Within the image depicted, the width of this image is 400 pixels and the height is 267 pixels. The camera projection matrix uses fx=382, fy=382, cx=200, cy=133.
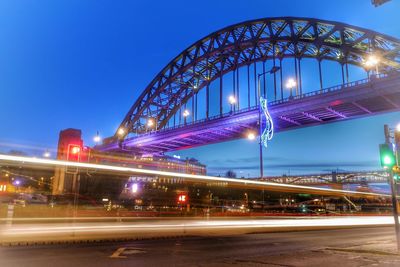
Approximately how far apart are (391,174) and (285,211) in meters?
15.2

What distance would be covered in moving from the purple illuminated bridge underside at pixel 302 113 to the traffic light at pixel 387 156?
1431 inches

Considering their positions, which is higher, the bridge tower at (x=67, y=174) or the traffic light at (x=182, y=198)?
the bridge tower at (x=67, y=174)

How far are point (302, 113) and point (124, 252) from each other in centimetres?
5140

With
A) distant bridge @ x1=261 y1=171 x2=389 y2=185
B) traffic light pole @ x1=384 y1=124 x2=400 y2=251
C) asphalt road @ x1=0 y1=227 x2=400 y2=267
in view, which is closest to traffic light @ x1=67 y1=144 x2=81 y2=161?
asphalt road @ x1=0 y1=227 x2=400 y2=267

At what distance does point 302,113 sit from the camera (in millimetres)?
59156

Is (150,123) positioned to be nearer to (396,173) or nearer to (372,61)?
(372,61)

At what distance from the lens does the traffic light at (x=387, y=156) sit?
12391 millimetres

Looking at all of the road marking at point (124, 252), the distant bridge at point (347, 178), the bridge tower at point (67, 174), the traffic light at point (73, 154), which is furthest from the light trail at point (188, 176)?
the distant bridge at point (347, 178)

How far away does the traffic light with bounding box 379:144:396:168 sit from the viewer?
1239cm

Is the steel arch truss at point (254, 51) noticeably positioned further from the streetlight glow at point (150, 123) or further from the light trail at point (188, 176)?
the light trail at point (188, 176)

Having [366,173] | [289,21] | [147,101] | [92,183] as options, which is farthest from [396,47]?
[366,173]

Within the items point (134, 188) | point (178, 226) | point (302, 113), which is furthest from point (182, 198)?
point (302, 113)

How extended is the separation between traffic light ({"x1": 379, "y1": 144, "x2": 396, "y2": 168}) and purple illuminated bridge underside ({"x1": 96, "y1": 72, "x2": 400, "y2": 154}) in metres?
36.3

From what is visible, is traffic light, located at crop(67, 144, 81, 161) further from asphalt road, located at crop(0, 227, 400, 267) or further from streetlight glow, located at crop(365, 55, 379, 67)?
streetlight glow, located at crop(365, 55, 379, 67)
